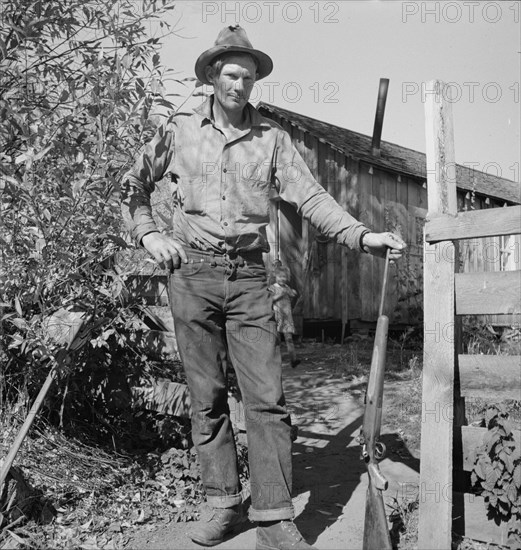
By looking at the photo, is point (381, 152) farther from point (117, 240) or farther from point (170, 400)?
point (117, 240)

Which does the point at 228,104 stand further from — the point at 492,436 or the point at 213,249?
the point at 492,436

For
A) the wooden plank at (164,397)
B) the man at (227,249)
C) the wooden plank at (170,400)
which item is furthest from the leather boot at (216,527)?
the wooden plank at (164,397)

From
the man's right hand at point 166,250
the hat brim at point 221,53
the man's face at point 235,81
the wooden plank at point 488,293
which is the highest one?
the hat brim at point 221,53

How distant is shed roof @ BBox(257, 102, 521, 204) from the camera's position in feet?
40.9

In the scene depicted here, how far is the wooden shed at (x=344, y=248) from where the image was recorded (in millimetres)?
12383

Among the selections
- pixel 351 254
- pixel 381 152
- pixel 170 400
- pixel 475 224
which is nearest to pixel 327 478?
pixel 170 400

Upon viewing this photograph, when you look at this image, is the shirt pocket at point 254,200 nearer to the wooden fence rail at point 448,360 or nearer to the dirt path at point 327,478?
the wooden fence rail at point 448,360

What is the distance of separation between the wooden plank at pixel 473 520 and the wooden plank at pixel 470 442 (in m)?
0.16

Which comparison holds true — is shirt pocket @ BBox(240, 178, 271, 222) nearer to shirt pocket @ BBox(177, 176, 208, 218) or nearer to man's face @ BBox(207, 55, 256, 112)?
shirt pocket @ BBox(177, 176, 208, 218)

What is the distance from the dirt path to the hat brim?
8.23ft

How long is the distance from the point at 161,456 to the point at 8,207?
1805mm

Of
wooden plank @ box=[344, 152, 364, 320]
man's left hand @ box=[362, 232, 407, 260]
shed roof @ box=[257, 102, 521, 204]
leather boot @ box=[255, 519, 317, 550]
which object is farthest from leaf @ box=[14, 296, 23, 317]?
wooden plank @ box=[344, 152, 364, 320]

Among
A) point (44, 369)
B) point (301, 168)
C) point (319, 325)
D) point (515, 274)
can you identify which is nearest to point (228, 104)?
point (301, 168)

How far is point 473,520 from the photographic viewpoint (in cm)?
354
